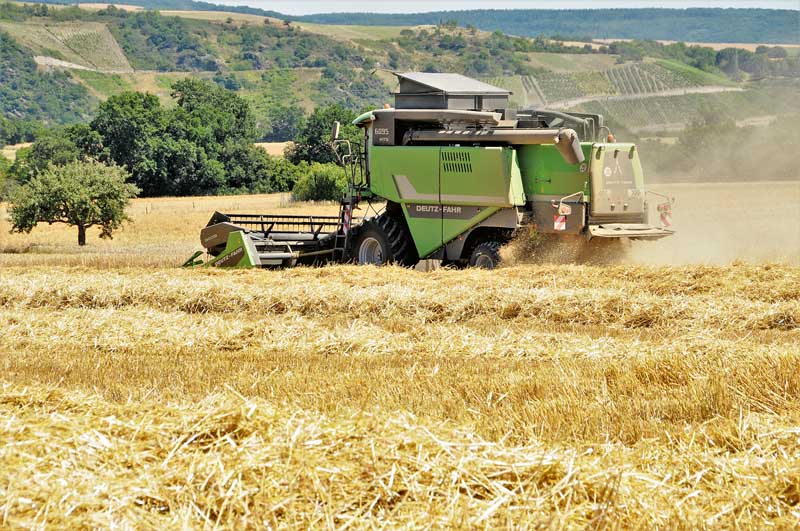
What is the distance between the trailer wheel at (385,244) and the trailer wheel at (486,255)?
129cm

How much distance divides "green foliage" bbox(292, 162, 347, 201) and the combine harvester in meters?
37.5

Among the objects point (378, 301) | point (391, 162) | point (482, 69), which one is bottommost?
point (378, 301)

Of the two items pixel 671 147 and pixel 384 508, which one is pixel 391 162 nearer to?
pixel 384 508

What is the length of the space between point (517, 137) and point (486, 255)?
5.58 feet

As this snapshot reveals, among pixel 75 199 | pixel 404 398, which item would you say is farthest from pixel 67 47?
pixel 404 398

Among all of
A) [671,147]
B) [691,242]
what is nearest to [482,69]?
[671,147]

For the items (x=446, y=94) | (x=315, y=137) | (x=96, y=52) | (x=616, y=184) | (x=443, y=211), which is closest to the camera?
(x=616, y=184)

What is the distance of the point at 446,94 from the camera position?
15.7 meters

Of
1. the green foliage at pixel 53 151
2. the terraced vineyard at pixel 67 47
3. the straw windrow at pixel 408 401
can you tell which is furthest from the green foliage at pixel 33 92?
the straw windrow at pixel 408 401

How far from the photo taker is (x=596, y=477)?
4.30 m

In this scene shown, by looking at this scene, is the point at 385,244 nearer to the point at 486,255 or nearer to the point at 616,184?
the point at 486,255

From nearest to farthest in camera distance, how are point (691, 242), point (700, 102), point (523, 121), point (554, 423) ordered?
point (554, 423) < point (523, 121) < point (691, 242) < point (700, 102)

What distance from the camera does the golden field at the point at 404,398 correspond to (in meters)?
4.06

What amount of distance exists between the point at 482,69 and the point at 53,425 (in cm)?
13319
